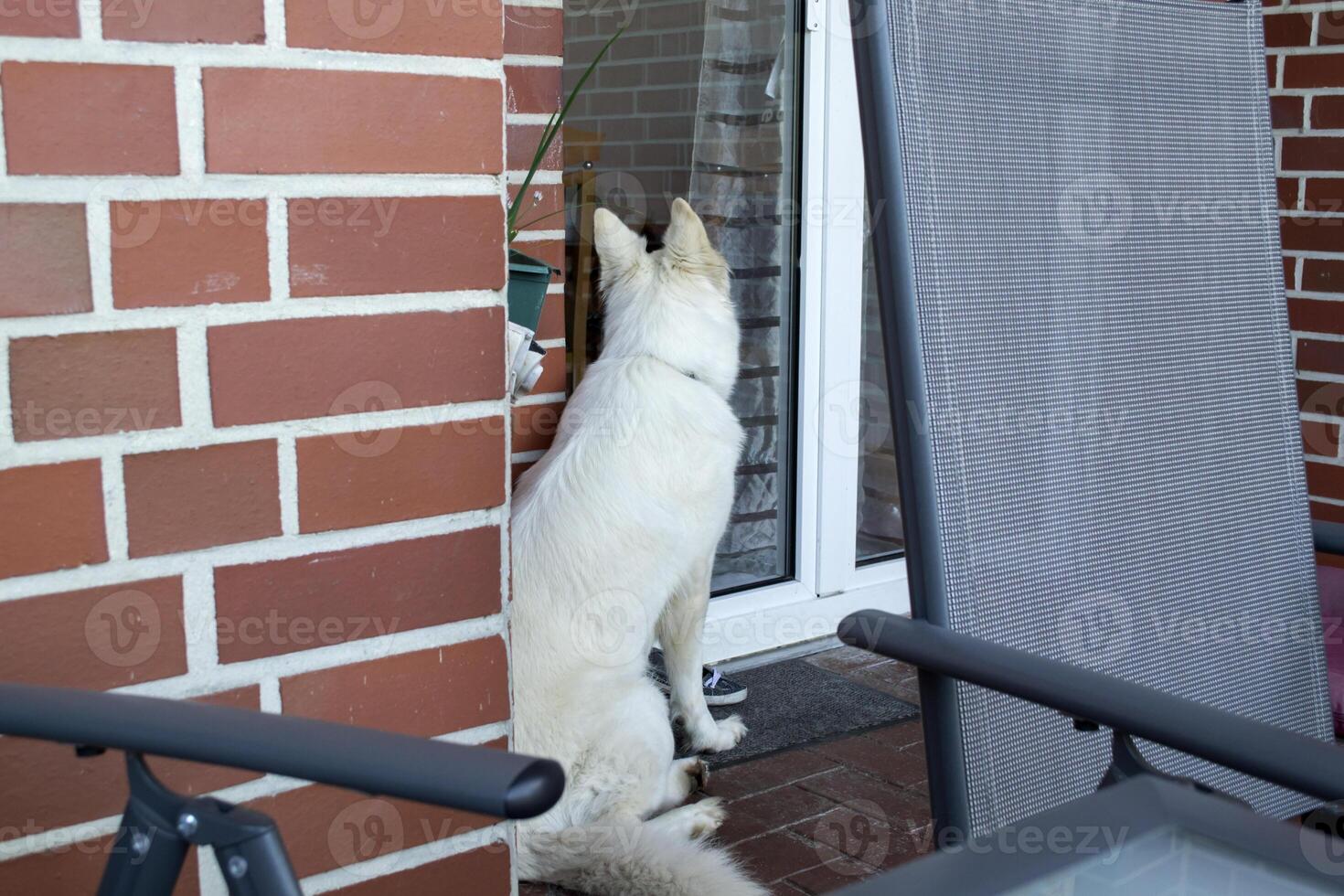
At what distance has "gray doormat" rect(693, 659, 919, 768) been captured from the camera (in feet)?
8.64

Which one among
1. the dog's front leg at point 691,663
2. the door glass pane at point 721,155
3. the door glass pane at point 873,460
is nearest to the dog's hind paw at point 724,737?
the dog's front leg at point 691,663

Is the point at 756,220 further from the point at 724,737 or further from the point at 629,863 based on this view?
the point at 629,863

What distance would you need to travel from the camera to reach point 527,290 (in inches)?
81.6

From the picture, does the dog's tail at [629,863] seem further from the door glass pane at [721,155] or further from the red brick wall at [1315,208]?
the red brick wall at [1315,208]

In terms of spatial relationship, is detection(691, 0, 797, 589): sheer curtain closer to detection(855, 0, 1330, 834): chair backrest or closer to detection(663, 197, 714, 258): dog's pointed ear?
detection(663, 197, 714, 258): dog's pointed ear

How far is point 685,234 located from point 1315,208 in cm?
166

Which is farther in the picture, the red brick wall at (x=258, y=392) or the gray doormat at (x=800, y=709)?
the gray doormat at (x=800, y=709)

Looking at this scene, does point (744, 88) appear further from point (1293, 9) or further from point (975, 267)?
point (975, 267)

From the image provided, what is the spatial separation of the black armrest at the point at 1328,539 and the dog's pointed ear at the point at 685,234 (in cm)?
126

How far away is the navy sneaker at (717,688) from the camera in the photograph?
2.80m

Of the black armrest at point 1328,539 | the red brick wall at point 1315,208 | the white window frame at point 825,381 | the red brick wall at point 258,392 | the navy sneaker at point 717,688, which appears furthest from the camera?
the white window frame at point 825,381

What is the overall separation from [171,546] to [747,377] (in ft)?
7.54

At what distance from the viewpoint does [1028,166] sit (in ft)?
3.97

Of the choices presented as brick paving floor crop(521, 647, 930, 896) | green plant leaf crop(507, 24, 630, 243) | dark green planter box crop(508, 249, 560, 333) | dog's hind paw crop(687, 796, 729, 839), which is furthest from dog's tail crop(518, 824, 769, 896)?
green plant leaf crop(507, 24, 630, 243)
